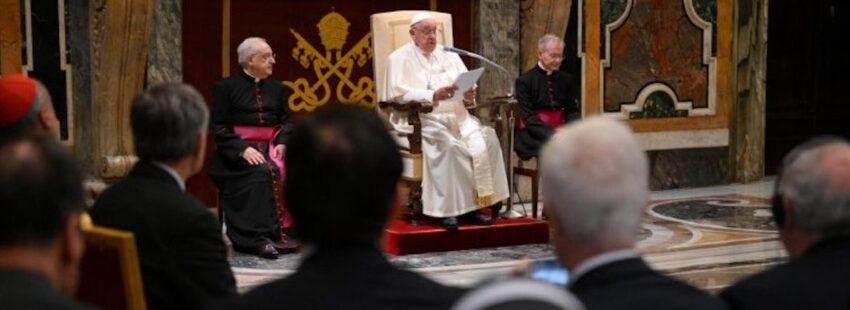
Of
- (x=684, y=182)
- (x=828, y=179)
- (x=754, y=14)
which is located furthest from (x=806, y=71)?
(x=828, y=179)

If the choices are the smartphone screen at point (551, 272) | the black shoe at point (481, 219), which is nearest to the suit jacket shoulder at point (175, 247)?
the smartphone screen at point (551, 272)

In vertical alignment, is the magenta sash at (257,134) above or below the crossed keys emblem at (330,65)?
below

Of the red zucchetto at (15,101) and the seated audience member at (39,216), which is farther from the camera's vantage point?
the red zucchetto at (15,101)

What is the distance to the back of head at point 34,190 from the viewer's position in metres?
1.67

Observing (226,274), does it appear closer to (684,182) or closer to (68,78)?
(68,78)

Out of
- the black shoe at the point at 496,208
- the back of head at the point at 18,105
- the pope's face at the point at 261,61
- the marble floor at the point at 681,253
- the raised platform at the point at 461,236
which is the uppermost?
the pope's face at the point at 261,61

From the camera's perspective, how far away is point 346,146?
1754mm

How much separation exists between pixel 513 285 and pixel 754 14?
814 cm

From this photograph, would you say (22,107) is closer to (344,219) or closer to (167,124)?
(167,124)

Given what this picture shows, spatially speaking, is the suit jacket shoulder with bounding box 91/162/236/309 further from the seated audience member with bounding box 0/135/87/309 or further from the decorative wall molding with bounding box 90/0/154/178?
the decorative wall molding with bounding box 90/0/154/178

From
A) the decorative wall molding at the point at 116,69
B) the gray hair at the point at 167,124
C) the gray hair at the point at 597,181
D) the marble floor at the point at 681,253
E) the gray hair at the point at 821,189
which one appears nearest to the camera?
the gray hair at the point at 597,181

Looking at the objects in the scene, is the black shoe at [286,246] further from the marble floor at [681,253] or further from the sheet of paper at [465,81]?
the sheet of paper at [465,81]

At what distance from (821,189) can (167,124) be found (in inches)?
52.3

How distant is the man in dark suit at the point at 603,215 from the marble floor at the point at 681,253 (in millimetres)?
3325
